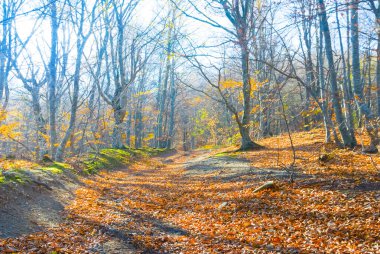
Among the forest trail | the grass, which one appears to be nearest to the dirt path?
the forest trail

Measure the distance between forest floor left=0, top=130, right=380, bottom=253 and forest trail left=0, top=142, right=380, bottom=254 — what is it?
0.01 meters

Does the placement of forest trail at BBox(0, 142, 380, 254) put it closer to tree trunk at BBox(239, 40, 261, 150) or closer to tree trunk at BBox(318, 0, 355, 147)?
tree trunk at BBox(318, 0, 355, 147)

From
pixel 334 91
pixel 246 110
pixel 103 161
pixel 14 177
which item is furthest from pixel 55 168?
pixel 334 91

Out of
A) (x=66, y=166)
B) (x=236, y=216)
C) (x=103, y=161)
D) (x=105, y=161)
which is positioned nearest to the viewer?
(x=236, y=216)

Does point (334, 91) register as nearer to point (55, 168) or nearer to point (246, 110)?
point (246, 110)

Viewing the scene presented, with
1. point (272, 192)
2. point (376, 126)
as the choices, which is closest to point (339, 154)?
point (376, 126)

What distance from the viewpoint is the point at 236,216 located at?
6969mm

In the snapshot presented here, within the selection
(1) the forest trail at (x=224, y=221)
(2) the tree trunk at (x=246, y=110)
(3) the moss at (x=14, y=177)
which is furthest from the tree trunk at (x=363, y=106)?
(3) the moss at (x=14, y=177)

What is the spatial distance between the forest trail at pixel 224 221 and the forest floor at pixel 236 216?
1 cm

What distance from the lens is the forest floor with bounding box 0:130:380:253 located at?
5.18 m

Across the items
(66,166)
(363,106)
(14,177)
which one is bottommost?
(66,166)

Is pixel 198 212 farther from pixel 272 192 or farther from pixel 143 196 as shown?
pixel 143 196

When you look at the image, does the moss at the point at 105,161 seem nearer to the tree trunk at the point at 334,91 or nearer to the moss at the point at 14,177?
the moss at the point at 14,177

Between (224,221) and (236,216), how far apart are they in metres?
0.34
